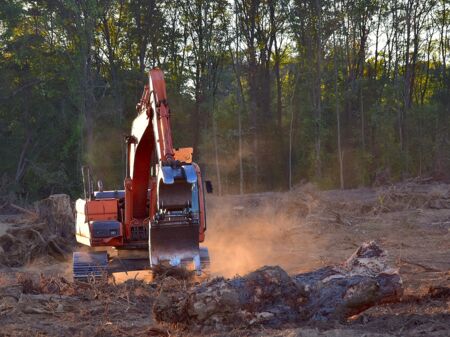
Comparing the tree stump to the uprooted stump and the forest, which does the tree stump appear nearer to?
the uprooted stump

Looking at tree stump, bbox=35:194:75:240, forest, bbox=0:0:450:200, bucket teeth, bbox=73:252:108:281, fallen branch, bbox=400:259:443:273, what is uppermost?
forest, bbox=0:0:450:200

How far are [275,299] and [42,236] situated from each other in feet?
34.7

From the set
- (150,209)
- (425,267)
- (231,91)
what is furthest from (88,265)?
(231,91)

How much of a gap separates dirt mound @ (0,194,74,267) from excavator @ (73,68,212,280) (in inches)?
157

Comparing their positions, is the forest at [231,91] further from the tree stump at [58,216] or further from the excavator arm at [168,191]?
the excavator arm at [168,191]

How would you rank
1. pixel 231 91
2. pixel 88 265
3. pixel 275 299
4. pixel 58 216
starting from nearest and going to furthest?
pixel 275 299 < pixel 88 265 < pixel 58 216 < pixel 231 91

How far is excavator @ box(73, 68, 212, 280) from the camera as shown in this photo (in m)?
10.7

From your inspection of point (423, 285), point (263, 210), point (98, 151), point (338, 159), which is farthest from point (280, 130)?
point (423, 285)

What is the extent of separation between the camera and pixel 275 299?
788 cm

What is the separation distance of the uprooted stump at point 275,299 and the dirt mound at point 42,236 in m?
9.44

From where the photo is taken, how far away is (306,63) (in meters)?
40.8

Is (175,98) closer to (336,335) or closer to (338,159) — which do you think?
(338,159)

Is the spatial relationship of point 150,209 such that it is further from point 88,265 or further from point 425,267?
point 425,267

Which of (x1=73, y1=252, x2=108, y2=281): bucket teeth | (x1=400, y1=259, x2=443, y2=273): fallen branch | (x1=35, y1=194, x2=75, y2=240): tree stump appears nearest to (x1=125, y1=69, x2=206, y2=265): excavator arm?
(x1=73, y1=252, x2=108, y2=281): bucket teeth
